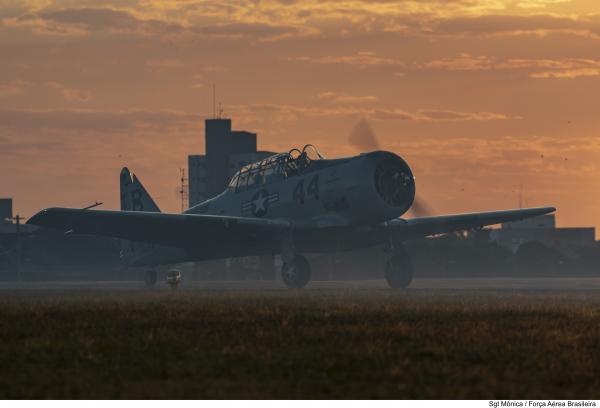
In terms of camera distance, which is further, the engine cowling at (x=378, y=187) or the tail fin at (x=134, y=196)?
the tail fin at (x=134, y=196)

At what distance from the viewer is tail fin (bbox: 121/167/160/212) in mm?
57344

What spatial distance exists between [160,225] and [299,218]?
5442 mm

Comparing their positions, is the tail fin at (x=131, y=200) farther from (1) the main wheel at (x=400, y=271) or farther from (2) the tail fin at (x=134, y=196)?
(1) the main wheel at (x=400, y=271)

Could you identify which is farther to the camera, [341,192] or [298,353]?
[341,192]

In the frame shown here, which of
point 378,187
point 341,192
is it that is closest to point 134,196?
point 341,192

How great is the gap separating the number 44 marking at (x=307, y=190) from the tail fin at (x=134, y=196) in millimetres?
14077

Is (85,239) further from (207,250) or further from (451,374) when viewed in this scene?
(451,374)

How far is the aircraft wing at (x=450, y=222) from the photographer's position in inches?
1877

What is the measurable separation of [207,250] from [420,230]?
9.12 metres

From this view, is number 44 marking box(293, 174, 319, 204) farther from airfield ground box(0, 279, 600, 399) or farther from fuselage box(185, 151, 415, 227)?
airfield ground box(0, 279, 600, 399)

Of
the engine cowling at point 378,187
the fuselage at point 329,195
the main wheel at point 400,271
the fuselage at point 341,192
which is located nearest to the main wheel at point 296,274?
the fuselage at point 329,195

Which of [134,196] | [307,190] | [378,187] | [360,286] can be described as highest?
[134,196]

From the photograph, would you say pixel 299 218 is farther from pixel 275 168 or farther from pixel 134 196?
pixel 134 196

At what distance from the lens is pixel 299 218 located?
45188 mm
